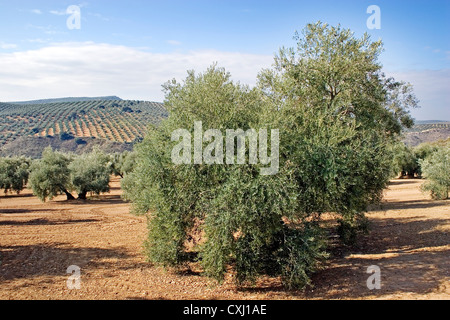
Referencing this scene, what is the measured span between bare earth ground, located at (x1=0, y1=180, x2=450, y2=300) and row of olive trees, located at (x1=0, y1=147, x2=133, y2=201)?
13.5 metres

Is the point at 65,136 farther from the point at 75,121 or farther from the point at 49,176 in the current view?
the point at 49,176

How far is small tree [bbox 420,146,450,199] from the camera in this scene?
26.5m

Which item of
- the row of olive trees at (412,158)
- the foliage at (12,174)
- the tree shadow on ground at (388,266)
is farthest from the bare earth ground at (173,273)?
the row of olive trees at (412,158)

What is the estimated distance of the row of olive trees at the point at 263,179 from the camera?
9898mm

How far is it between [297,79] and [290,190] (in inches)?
257

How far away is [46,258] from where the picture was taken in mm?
14305

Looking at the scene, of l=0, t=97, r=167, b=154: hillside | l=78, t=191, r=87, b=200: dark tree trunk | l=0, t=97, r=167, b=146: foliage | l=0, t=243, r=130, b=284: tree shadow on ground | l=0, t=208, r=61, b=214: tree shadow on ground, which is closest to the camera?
l=0, t=243, r=130, b=284: tree shadow on ground

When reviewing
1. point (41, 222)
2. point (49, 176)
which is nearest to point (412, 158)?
point (49, 176)

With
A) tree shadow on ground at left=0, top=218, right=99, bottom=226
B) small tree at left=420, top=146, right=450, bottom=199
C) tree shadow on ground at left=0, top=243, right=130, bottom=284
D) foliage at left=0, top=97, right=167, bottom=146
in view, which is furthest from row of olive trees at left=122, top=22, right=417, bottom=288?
foliage at left=0, top=97, right=167, bottom=146

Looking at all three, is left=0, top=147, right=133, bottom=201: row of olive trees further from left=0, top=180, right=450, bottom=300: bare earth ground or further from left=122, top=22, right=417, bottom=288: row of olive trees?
left=122, top=22, right=417, bottom=288: row of olive trees

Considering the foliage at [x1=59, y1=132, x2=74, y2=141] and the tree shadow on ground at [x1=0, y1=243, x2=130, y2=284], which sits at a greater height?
the foliage at [x1=59, y1=132, x2=74, y2=141]

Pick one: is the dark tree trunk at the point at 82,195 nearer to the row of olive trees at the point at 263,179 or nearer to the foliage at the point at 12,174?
the foliage at the point at 12,174

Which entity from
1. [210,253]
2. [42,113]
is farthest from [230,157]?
[42,113]
